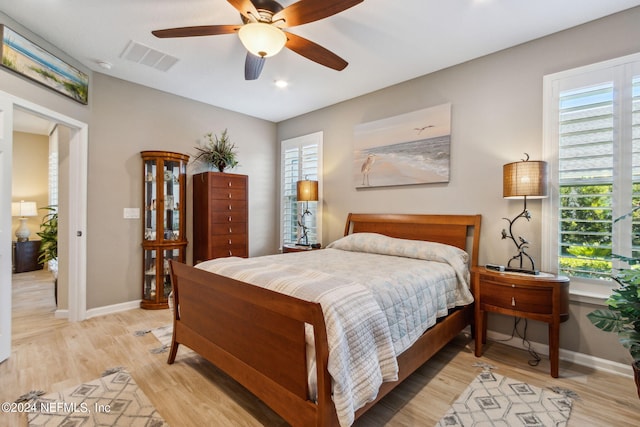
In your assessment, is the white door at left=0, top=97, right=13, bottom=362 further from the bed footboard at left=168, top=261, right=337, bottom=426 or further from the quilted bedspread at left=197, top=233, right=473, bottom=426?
the quilted bedspread at left=197, top=233, right=473, bottom=426

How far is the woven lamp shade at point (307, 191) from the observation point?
4.38 m

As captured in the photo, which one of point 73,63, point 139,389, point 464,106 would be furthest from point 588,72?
point 73,63

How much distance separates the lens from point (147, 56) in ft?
10.2

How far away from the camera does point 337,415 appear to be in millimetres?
1360

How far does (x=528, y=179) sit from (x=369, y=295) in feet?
5.90

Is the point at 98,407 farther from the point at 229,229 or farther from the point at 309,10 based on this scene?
the point at 309,10

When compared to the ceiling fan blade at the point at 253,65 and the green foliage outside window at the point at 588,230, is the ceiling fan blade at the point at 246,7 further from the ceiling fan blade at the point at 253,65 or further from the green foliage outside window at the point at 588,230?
the green foliage outside window at the point at 588,230

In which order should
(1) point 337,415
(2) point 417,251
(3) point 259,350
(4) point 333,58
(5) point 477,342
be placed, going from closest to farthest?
(1) point 337,415 < (3) point 259,350 < (4) point 333,58 < (5) point 477,342 < (2) point 417,251

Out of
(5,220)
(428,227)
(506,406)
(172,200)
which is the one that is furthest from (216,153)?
(506,406)

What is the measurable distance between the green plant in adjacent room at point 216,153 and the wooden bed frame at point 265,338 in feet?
7.65

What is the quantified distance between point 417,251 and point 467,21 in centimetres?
204

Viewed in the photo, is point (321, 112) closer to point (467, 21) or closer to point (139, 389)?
point (467, 21)

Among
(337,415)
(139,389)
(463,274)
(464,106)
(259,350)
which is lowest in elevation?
(139,389)

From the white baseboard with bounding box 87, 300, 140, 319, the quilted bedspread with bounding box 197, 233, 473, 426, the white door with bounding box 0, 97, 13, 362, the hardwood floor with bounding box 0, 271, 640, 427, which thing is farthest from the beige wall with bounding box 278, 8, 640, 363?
the white door with bounding box 0, 97, 13, 362
